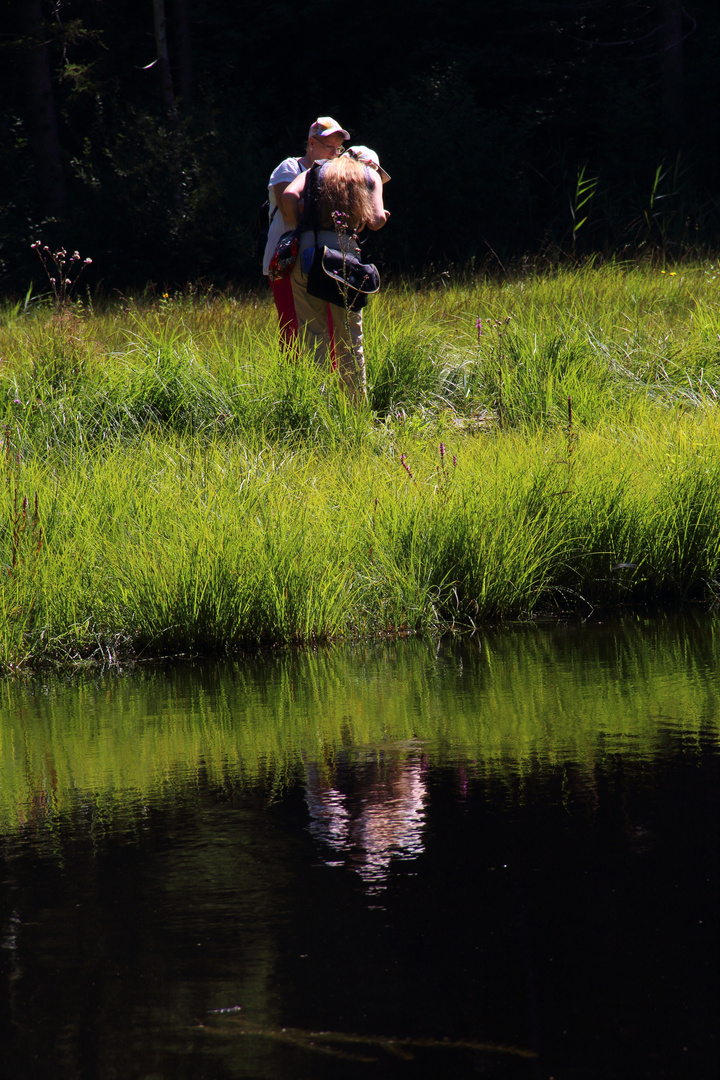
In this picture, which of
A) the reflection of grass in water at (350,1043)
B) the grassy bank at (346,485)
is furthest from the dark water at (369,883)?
the grassy bank at (346,485)

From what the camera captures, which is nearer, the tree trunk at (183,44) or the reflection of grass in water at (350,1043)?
the reflection of grass in water at (350,1043)

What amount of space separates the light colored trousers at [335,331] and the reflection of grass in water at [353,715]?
9.62ft

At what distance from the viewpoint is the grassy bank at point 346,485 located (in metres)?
4.58

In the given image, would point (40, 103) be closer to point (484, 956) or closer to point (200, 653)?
point (200, 653)

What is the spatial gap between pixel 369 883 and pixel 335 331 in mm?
5278

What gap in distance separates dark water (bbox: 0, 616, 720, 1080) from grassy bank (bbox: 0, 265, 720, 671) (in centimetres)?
88

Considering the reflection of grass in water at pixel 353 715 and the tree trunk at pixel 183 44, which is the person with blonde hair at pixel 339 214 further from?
the tree trunk at pixel 183 44

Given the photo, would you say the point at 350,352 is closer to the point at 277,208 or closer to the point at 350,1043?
the point at 277,208

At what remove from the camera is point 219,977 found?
190cm

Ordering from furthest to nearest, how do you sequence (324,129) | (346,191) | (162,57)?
(162,57), (324,129), (346,191)

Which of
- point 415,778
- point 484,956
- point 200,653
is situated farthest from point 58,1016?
point 200,653

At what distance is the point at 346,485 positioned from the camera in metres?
5.43

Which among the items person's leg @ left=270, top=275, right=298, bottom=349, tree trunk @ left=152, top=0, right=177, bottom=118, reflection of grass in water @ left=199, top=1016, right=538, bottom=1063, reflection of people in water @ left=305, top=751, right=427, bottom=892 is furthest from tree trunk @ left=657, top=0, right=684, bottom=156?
reflection of grass in water @ left=199, top=1016, right=538, bottom=1063

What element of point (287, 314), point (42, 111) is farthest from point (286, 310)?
point (42, 111)
